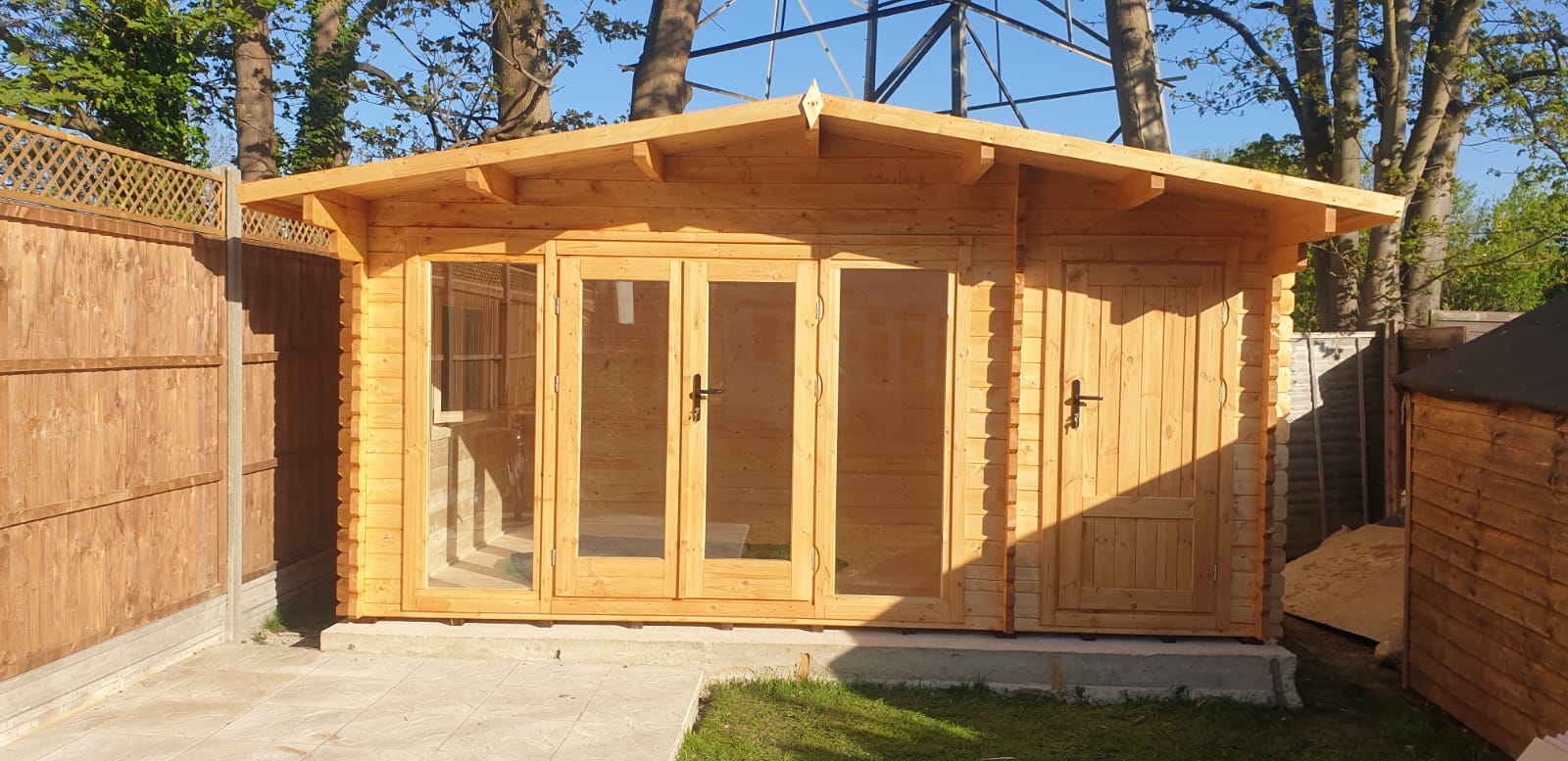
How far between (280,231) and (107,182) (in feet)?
4.89

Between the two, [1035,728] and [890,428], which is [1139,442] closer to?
[890,428]

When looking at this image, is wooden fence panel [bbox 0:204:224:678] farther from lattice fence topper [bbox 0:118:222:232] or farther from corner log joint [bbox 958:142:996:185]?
corner log joint [bbox 958:142:996:185]

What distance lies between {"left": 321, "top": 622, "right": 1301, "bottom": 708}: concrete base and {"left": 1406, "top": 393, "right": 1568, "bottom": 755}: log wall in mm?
735

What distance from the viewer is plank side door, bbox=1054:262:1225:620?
532 centimetres

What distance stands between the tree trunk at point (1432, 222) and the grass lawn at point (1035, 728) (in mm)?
5295

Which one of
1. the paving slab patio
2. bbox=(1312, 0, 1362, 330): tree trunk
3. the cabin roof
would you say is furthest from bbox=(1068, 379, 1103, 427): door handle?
bbox=(1312, 0, 1362, 330): tree trunk

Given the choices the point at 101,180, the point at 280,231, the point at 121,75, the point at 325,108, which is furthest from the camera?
the point at 325,108

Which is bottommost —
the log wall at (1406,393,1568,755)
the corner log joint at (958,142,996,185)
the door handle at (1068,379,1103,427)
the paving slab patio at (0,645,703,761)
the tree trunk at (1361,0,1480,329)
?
the paving slab patio at (0,645,703,761)

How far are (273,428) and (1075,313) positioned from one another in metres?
4.59

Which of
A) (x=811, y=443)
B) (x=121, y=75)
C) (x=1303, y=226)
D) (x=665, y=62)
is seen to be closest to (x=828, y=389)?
(x=811, y=443)

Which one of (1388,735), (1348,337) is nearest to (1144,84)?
(1348,337)

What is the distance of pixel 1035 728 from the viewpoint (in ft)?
15.8

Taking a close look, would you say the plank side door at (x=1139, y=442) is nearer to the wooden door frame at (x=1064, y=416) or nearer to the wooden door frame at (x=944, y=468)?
the wooden door frame at (x=1064, y=416)

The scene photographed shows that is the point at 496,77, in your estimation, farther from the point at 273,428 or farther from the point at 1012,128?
the point at 1012,128
